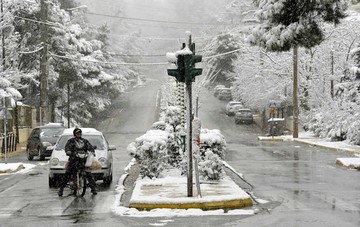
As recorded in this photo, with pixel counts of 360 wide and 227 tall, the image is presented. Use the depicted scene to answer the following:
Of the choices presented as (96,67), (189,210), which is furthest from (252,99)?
(189,210)

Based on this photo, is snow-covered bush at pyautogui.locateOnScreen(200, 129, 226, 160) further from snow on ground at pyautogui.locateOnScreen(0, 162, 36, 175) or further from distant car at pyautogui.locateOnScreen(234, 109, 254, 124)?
distant car at pyautogui.locateOnScreen(234, 109, 254, 124)

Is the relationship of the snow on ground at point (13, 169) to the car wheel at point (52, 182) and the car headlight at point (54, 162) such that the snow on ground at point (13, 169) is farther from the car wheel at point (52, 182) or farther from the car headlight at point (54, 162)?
the car headlight at point (54, 162)

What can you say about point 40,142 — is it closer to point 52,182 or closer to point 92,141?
point 92,141

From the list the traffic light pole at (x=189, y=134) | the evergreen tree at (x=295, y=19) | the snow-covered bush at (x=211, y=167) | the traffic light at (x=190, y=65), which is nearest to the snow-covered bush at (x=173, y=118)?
the snow-covered bush at (x=211, y=167)

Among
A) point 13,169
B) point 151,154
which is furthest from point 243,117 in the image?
point 151,154

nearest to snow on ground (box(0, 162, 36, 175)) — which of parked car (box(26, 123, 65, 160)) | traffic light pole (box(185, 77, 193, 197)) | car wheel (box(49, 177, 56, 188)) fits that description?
parked car (box(26, 123, 65, 160))

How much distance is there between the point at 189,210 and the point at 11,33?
107ft

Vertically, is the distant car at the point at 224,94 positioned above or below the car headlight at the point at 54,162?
above

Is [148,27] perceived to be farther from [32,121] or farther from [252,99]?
[32,121]

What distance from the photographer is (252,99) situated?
220ft

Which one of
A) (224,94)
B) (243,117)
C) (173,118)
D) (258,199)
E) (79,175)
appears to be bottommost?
(258,199)

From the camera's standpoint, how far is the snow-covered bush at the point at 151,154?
691 inches

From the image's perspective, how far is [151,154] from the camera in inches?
698

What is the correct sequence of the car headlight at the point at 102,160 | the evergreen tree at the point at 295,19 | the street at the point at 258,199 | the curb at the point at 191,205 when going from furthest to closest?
the car headlight at the point at 102,160 → the evergreen tree at the point at 295,19 → the curb at the point at 191,205 → the street at the point at 258,199
